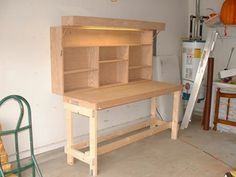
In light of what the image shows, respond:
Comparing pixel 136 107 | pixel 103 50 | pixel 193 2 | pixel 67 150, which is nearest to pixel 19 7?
pixel 103 50

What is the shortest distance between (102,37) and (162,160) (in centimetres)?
168

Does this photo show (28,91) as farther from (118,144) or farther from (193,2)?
(193,2)

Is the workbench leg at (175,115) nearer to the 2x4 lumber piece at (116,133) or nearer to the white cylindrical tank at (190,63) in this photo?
the 2x4 lumber piece at (116,133)

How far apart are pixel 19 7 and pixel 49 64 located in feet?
2.25

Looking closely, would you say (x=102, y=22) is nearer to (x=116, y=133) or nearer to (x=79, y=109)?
(x=79, y=109)

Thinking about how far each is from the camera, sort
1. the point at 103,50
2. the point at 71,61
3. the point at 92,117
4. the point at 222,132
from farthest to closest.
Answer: the point at 222,132 → the point at 103,50 → the point at 71,61 → the point at 92,117

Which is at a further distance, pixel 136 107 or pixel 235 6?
pixel 136 107

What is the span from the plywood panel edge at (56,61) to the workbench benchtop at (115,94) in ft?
0.48

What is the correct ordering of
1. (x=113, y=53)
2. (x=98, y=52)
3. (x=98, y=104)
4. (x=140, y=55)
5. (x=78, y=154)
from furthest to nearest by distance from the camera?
(x=140, y=55)
(x=113, y=53)
(x=98, y=52)
(x=78, y=154)
(x=98, y=104)

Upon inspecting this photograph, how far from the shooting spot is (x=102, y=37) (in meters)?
3.69

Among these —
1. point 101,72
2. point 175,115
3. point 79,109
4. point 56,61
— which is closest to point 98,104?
point 79,109

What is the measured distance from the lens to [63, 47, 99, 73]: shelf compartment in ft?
10.9

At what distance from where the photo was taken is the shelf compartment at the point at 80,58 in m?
3.33

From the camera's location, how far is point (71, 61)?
11.1 feet
